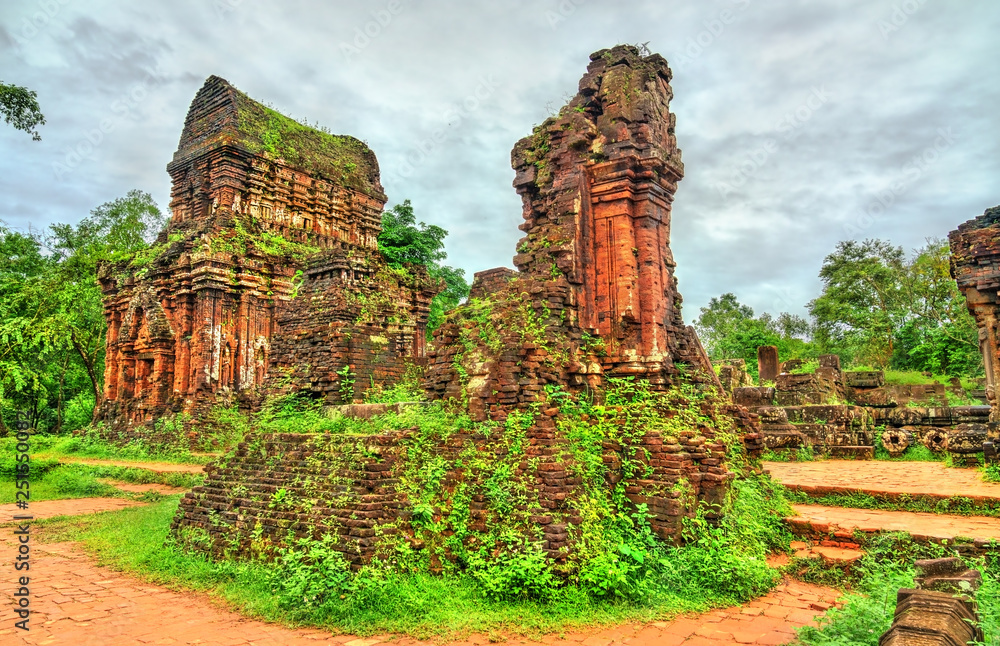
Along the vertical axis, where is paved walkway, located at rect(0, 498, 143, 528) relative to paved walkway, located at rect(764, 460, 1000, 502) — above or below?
below

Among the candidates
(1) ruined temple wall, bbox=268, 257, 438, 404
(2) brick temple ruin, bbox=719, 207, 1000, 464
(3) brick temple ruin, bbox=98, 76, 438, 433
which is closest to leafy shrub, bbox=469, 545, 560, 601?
(1) ruined temple wall, bbox=268, 257, 438, 404

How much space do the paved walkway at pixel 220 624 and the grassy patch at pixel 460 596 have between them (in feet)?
0.47

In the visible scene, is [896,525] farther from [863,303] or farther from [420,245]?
[863,303]

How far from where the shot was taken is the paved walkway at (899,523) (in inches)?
271

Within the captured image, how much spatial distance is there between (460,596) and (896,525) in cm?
491

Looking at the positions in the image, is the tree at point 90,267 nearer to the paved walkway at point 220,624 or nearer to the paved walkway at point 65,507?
the paved walkway at point 65,507

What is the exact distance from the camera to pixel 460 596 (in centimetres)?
569

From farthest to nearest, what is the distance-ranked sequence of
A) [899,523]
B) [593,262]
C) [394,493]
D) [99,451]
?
[99,451] < [593,262] < [899,523] < [394,493]

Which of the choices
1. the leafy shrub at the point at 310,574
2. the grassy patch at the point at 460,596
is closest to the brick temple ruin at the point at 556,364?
the leafy shrub at the point at 310,574

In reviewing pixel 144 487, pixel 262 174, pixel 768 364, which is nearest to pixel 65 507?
pixel 144 487

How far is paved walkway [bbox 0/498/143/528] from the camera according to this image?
11.8 meters

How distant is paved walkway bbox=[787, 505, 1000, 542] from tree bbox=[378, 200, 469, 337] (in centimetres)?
2044

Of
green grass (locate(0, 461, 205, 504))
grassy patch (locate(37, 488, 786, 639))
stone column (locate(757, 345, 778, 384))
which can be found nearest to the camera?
grassy patch (locate(37, 488, 786, 639))

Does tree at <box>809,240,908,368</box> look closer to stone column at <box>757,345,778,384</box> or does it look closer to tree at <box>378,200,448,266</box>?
stone column at <box>757,345,778,384</box>
